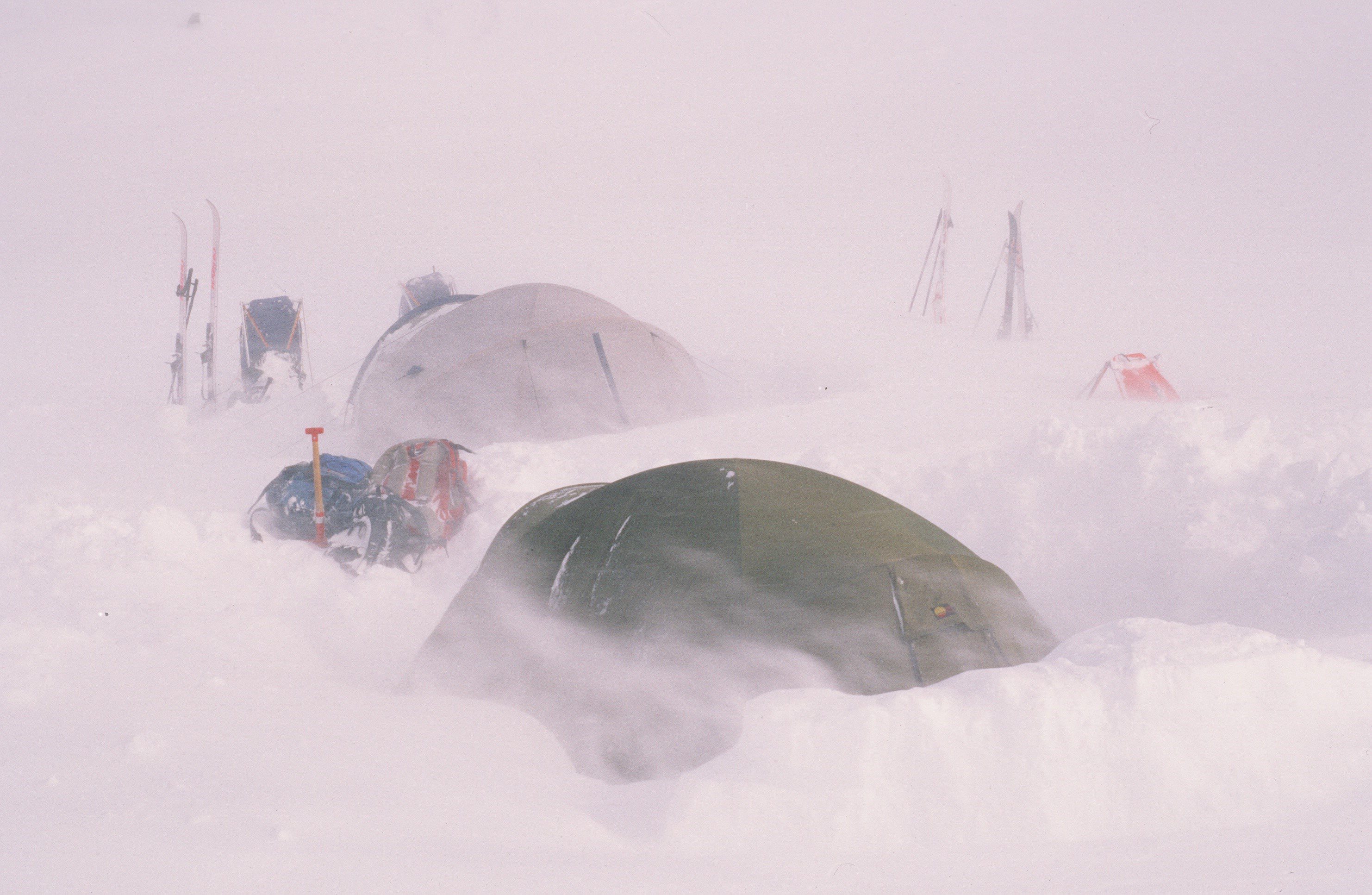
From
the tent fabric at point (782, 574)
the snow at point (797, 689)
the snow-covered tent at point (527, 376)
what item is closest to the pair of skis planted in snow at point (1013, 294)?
the snow at point (797, 689)

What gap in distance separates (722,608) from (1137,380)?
24.5ft

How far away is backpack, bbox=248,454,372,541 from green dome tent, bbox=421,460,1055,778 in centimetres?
211

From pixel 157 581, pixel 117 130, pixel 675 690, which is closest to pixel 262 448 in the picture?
pixel 157 581

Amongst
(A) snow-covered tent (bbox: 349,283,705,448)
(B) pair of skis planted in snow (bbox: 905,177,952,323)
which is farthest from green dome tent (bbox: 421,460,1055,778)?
(B) pair of skis planted in snow (bbox: 905,177,952,323)

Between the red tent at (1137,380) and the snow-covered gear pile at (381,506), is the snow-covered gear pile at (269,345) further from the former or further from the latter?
the red tent at (1137,380)

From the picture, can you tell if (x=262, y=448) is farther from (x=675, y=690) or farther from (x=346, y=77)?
(x=346, y=77)

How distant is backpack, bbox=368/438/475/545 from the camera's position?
5.76m

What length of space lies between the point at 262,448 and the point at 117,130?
28.8 meters

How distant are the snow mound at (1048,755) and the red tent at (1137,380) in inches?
266

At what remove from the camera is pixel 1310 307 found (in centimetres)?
1428

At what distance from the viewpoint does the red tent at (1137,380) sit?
355 inches

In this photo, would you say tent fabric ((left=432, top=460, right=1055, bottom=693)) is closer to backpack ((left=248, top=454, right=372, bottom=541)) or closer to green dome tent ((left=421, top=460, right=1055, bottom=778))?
green dome tent ((left=421, top=460, right=1055, bottom=778))

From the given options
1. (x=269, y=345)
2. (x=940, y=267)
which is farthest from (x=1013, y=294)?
(x=269, y=345)

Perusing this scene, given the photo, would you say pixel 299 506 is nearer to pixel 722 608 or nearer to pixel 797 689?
pixel 722 608
